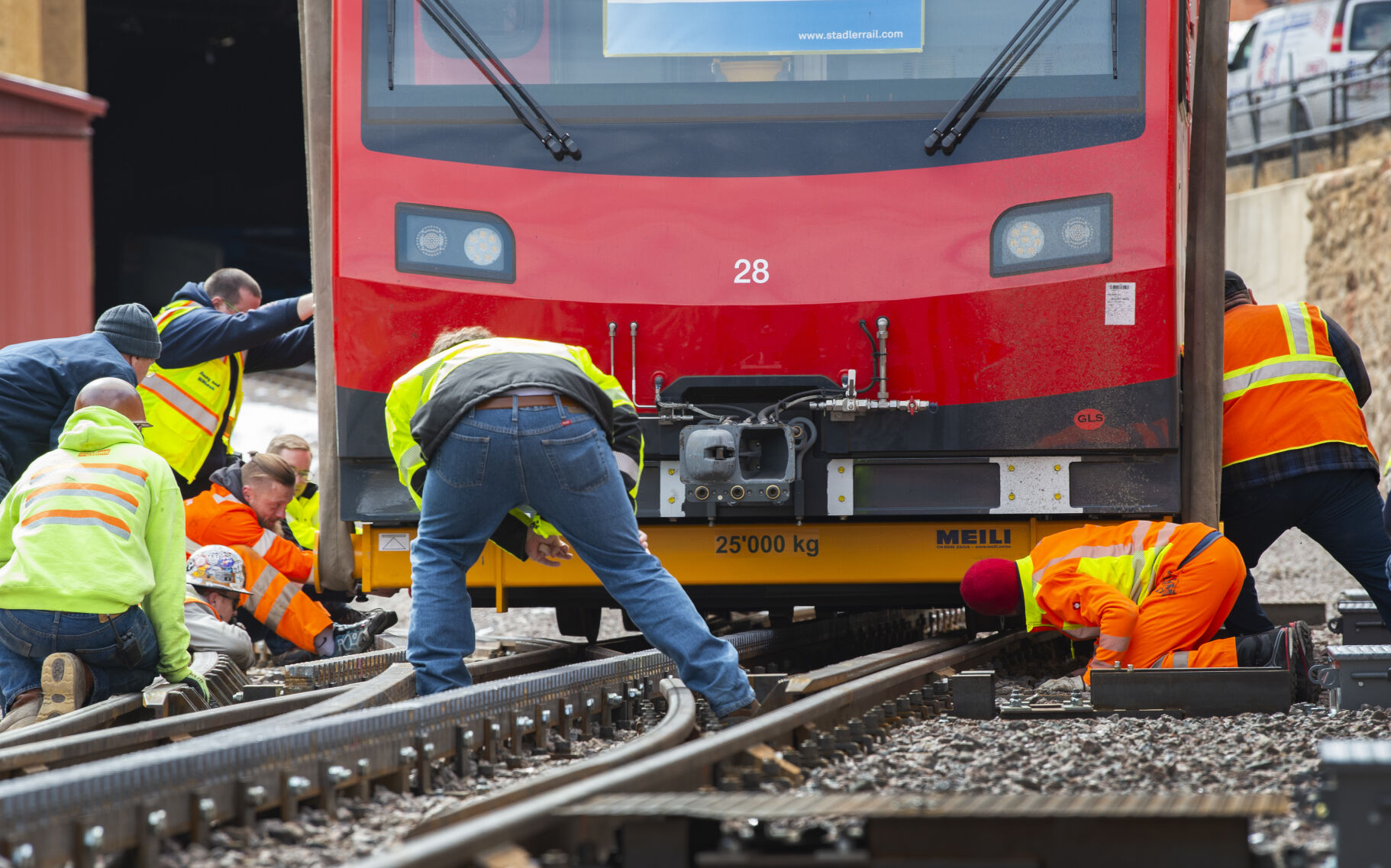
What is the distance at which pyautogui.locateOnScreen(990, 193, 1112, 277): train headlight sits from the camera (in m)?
5.64

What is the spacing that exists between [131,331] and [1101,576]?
3.97 m

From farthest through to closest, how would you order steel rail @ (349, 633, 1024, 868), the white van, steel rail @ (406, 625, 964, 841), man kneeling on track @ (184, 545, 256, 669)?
the white van < man kneeling on track @ (184, 545, 256, 669) < steel rail @ (406, 625, 964, 841) < steel rail @ (349, 633, 1024, 868)

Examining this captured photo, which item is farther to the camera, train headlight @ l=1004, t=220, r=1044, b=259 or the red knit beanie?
train headlight @ l=1004, t=220, r=1044, b=259

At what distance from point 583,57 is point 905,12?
3.83 feet

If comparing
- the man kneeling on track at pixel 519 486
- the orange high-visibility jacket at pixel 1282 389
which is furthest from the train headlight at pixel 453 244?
the orange high-visibility jacket at pixel 1282 389

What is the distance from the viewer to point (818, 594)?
20.1 feet

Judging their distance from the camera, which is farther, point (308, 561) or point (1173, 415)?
point (308, 561)

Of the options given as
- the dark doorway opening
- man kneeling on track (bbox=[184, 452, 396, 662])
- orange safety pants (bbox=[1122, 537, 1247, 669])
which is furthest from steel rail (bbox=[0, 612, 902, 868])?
the dark doorway opening

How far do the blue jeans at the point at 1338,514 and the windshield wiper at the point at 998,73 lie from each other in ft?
6.17

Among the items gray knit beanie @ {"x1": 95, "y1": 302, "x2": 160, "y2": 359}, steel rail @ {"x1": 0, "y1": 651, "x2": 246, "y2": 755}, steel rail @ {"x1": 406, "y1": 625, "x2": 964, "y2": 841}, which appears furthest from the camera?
gray knit beanie @ {"x1": 95, "y1": 302, "x2": 160, "y2": 359}

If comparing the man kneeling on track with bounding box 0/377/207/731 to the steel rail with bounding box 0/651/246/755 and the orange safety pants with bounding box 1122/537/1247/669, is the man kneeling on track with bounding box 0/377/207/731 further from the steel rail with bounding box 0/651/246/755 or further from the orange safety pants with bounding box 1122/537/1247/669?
the orange safety pants with bounding box 1122/537/1247/669

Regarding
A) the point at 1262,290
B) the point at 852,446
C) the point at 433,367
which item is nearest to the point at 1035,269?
the point at 852,446

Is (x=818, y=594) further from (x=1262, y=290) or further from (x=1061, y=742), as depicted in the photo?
(x=1262, y=290)

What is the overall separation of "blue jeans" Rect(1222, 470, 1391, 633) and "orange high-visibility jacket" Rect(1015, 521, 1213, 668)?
80 cm
